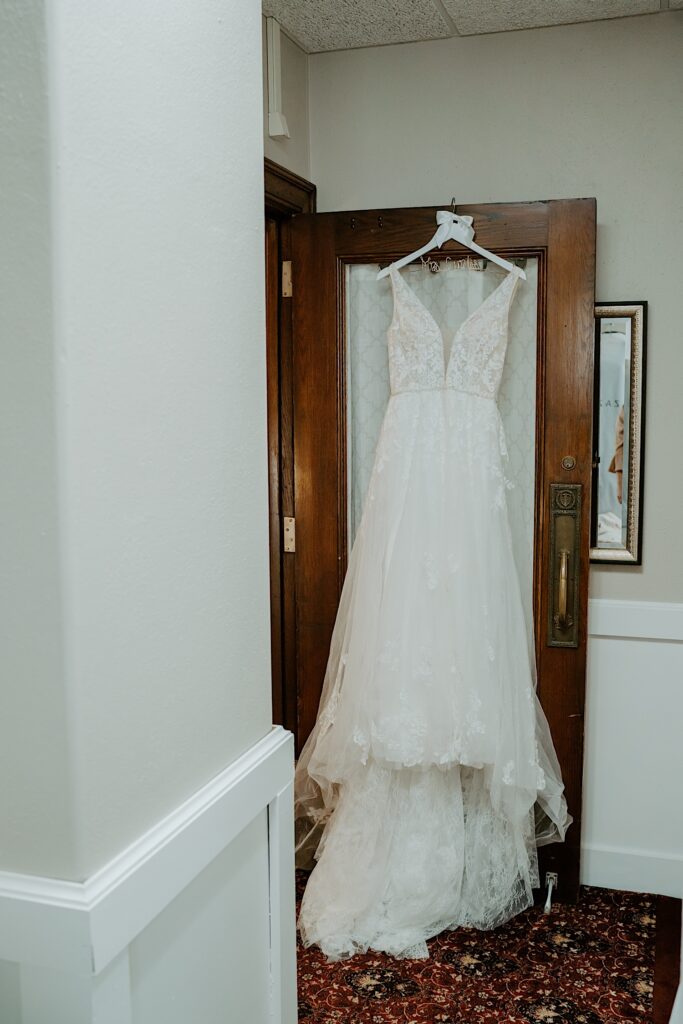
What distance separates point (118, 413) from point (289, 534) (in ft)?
6.50

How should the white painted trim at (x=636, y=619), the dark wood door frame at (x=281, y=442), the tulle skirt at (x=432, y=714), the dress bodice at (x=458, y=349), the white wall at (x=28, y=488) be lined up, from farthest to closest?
the dark wood door frame at (x=281, y=442) < the white painted trim at (x=636, y=619) < the dress bodice at (x=458, y=349) < the tulle skirt at (x=432, y=714) < the white wall at (x=28, y=488)

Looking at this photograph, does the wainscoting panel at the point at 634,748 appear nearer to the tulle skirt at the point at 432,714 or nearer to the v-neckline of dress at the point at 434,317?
the tulle skirt at the point at 432,714

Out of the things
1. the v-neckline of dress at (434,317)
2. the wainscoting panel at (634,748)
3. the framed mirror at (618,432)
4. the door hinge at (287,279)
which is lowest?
the wainscoting panel at (634,748)

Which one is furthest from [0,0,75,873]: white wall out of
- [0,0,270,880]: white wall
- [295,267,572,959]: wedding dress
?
[295,267,572,959]: wedding dress

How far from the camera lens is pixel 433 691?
2576 mm

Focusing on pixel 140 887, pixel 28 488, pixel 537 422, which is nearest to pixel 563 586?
pixel 537 422

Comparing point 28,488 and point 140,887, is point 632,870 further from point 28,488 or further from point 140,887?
point 28,488

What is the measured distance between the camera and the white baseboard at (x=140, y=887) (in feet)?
3.22

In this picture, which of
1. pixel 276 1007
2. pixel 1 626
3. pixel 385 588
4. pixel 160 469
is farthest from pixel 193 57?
pixel 385 588

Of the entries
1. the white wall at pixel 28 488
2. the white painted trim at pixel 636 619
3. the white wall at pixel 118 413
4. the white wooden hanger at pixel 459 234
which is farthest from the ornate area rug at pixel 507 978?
the white wooden hanger at pixel 459 234

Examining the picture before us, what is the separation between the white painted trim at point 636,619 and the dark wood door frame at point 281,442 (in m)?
0.94

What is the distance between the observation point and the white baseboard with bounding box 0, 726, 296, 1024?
3.22 ft

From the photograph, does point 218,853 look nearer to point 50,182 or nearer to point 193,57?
point 50,182

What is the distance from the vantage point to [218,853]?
1282mm
